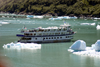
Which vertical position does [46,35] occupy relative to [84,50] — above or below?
above

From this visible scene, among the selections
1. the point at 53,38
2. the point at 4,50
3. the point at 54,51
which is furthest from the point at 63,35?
the point at 4,50

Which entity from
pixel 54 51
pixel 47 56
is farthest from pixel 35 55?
pixel 54 51

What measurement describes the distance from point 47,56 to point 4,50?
30.2 feet

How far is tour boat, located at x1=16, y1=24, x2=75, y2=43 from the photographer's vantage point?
183 feet

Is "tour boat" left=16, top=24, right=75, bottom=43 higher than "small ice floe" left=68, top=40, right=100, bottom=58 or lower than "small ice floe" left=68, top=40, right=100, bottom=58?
higher

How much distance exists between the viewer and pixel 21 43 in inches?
2047

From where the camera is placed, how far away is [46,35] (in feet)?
190

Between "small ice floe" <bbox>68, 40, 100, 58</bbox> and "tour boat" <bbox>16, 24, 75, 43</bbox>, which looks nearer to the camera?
"small ice floe" <bbox>68, 40, 100, 58</bbox>

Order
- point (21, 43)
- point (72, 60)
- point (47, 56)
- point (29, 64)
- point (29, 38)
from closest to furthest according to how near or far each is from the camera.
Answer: point (29, 64) < point (72, 60) < point (47, 56) < point (21, 43) < point (29, 38)

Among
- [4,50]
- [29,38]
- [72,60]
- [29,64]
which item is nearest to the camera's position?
[29,64]

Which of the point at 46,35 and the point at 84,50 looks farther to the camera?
the point at 46,35

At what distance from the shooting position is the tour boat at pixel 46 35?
183ft

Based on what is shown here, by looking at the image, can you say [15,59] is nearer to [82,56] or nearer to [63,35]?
[82,56]

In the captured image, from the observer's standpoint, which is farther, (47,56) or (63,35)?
(63,35)
